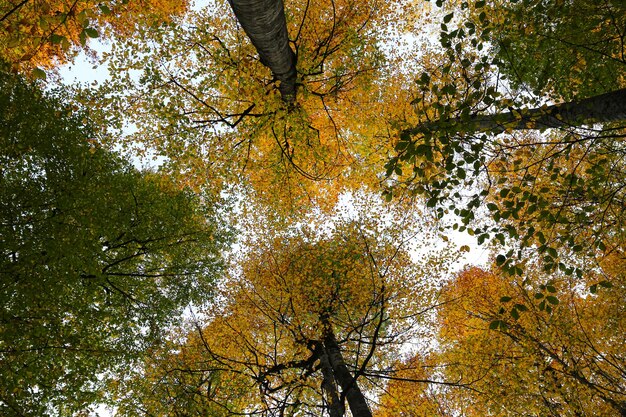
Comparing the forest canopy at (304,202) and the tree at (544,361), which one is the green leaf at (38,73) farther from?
the tree at (544,361)

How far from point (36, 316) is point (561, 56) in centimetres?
1274

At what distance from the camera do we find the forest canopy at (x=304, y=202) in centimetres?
504

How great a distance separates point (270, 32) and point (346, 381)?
792cm

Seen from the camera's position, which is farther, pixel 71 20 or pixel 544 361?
pixel 71 20

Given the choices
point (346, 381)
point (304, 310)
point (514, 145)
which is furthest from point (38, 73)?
point (304, 310)

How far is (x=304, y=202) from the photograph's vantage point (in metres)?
11.9

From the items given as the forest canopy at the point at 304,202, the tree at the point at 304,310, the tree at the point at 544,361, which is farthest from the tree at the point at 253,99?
the tree at the point at 544,361

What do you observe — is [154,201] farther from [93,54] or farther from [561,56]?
[561,56]

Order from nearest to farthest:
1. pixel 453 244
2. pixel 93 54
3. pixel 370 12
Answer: pixel 370 12, pixel 453 244, pixel 93 54

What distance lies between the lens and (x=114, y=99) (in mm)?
7473

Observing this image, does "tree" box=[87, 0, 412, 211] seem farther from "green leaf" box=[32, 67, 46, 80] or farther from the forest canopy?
"green leaf" box=[32, 67, 46, 80]

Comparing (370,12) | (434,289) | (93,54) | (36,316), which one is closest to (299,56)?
(370,12)

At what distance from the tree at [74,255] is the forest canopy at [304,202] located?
8 cm

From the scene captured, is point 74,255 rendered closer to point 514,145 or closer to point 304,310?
point 304,310
